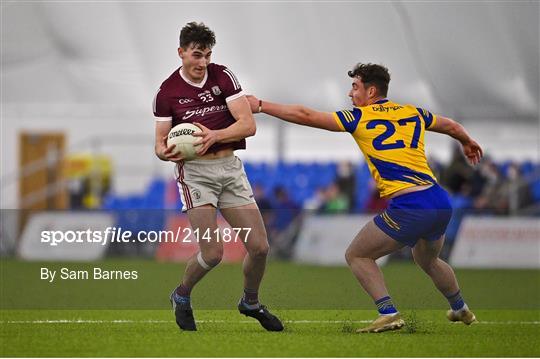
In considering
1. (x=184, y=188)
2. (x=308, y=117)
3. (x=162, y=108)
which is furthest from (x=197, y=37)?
(x=184, y=188)

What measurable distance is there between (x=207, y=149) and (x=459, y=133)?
6.57 feet

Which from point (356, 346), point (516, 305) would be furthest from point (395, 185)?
point (516, 305)

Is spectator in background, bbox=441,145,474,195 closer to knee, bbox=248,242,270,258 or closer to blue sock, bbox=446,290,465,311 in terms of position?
blue sock, bbox=446,290,465,311

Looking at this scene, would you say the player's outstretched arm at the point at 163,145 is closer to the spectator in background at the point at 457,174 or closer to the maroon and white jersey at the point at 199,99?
the maroon and white jersey at the point at 199,99

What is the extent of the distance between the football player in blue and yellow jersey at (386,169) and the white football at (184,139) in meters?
0.56

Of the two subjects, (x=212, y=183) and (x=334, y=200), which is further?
(x=334, y=200)

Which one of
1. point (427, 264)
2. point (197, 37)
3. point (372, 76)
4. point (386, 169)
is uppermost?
point (197, 37)

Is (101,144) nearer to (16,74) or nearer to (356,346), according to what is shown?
(16,74)

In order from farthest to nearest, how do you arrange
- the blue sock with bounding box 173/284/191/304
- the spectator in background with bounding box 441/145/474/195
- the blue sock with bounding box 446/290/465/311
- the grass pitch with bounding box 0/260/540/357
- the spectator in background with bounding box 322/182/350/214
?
the spectator in background with bounding box 322/182/350/214
the spectator in background with bounding box 441/145/474/195
the blue sock with bounding box 446/290/465/311
the blue sock with bounding box 173/284/191/304
the grass pitch with bounding box 0/260/540/357

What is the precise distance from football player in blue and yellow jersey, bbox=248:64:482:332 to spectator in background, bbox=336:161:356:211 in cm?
1396

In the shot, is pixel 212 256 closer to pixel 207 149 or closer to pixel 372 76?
pixel 207 149

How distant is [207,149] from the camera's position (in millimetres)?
9211

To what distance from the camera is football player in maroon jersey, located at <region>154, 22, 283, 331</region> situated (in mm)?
9250

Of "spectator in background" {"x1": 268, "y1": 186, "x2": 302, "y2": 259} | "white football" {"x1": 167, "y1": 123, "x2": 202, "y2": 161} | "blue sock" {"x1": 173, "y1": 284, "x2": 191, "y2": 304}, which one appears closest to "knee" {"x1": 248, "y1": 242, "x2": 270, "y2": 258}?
"blue sock" {"x1": 173, "y1": 284, "x2": 191, "y2": 304}
